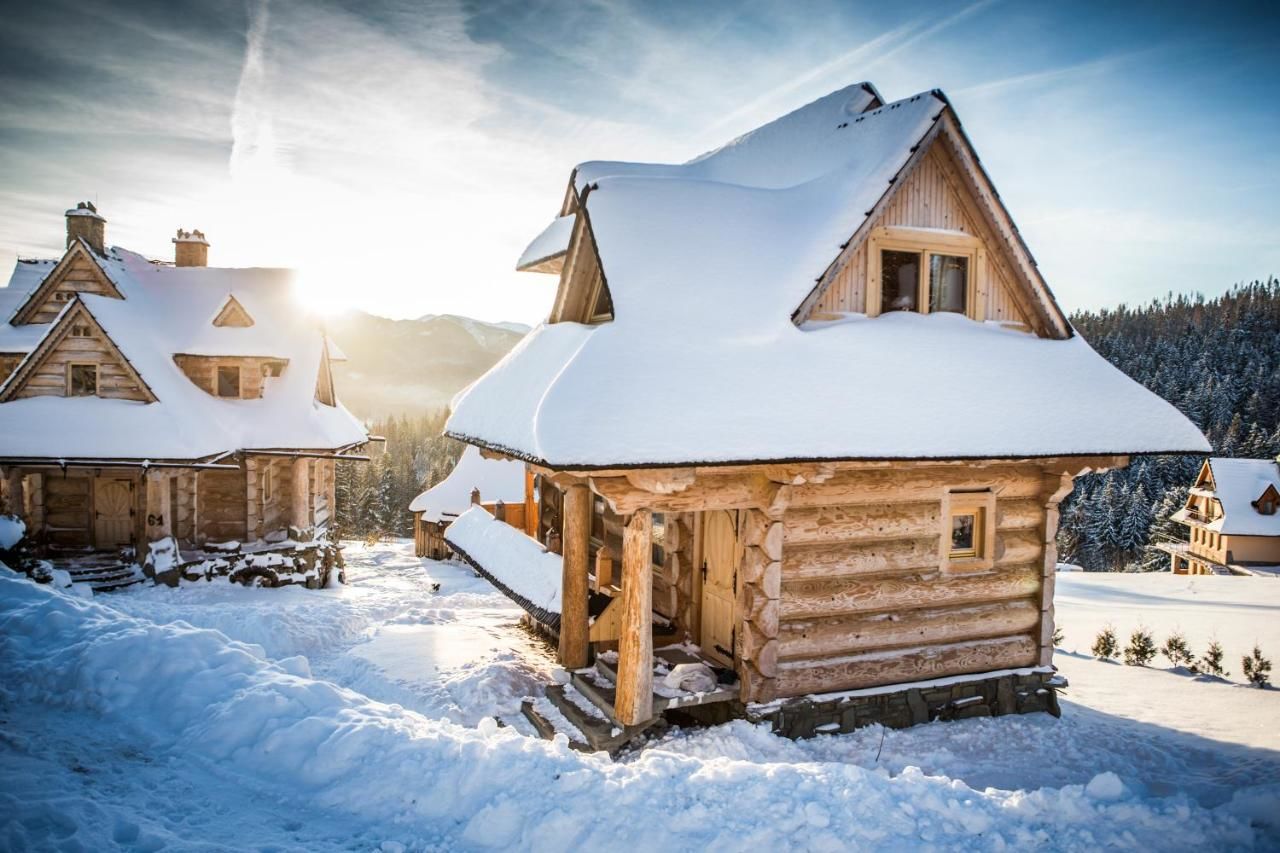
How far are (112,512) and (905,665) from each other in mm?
21371

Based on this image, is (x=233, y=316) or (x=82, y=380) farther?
(x=233, y=316)

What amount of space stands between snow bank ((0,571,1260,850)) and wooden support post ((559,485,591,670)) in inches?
132

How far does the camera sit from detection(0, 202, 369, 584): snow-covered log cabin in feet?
58.6

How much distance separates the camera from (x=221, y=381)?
2153 centimetres

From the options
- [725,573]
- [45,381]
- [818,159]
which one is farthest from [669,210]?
[45,381]

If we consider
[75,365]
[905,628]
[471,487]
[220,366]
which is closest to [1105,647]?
[905,628]

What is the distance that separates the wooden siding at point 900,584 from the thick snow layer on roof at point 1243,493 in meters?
48.1

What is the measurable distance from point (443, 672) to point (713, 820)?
6.11 m

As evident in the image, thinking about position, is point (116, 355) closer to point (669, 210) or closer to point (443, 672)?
point (443, 672)

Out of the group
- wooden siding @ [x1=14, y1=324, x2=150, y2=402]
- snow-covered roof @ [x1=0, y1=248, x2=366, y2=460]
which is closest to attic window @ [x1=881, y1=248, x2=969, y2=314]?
snow-covered roof @ [x1=0, y1=248, x2=366, y2=460]

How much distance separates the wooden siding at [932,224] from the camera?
9.36m

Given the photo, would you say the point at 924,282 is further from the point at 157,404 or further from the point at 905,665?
the point at 157,404

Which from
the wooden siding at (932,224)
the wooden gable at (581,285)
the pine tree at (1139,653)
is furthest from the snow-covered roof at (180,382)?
the pine tree at (1139,653)

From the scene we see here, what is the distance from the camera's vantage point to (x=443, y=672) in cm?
962
